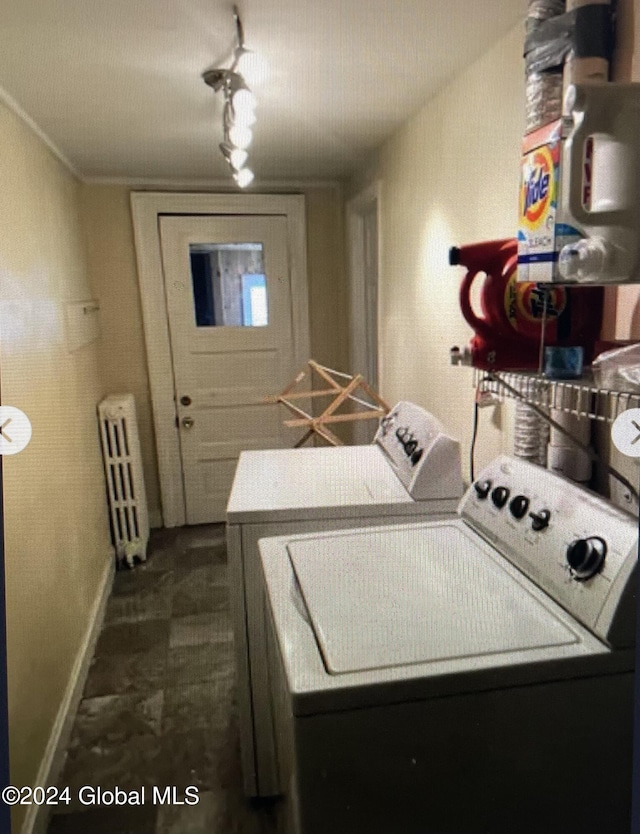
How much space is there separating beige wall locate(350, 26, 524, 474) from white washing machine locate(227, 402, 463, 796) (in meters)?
0.21

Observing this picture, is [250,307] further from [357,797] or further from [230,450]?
[357,797]

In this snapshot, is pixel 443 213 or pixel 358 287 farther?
pixel 358 287

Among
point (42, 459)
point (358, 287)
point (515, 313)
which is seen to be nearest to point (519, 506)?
point (515, 313)

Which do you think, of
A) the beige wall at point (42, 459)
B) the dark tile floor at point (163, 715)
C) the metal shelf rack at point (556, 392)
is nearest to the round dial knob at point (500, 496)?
the metal shelf rack at point (556, 392)

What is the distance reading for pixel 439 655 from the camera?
2.45ft

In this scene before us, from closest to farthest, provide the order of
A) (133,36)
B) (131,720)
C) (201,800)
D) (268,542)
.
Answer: (268,542) < (133,36) < (201,800) < (131,720)

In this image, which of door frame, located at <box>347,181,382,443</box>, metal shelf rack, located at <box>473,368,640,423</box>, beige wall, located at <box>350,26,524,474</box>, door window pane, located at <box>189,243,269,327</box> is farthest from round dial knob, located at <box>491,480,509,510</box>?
door window pane, located at <box>189,243,269,327</box>

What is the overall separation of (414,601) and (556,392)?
446 mm

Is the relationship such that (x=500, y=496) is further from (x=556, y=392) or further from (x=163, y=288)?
(x=163, y=288)

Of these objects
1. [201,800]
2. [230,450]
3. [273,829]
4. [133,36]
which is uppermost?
[133,36]

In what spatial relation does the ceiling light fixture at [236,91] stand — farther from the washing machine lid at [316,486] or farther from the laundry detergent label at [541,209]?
the washing machine lid at [316,486]

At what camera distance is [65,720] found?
1732mm

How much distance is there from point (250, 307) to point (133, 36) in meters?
1.85

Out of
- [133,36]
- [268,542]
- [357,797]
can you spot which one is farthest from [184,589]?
[133,36]
